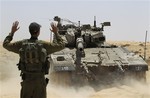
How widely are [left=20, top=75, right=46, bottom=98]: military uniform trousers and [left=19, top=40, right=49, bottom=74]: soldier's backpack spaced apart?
0.43 feet

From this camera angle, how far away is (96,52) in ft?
45.2

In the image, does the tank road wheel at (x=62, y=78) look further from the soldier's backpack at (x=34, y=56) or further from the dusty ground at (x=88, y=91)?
the soldier's backpack at (x=34, y=56)

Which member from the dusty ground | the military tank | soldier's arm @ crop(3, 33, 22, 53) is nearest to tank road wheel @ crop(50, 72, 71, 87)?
the military tank

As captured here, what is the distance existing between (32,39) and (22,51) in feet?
0.77

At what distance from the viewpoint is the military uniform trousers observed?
5.68 metres

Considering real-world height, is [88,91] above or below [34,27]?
below

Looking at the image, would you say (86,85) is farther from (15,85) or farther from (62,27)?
(62,27)

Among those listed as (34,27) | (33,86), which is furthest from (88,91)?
(34,27)

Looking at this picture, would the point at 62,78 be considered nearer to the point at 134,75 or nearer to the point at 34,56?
the point at 134,75

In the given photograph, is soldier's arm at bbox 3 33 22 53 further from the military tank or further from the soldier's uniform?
the military tank

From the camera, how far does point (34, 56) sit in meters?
5.63

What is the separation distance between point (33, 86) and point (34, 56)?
44 centimetres

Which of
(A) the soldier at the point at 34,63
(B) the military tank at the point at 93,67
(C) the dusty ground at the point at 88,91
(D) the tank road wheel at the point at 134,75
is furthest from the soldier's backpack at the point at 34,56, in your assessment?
(D) the tank road wheel at the point at 134,75

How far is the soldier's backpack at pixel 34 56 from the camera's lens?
563 cm
